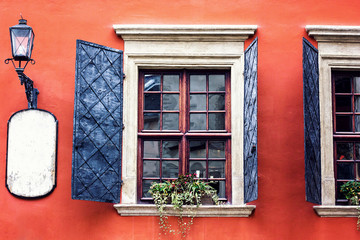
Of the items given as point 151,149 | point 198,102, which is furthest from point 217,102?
point 151,149

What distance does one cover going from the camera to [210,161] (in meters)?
6.07

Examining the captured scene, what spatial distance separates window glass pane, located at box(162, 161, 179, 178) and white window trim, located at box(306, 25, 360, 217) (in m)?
1.94

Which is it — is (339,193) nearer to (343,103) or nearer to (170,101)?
(343,103)

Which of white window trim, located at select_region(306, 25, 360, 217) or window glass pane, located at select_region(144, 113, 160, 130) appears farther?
window glass pane, located at select_region(144, 113, 160, 130)

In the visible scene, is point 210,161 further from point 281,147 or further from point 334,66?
point 334,66

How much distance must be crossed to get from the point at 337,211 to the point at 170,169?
2.24 metres

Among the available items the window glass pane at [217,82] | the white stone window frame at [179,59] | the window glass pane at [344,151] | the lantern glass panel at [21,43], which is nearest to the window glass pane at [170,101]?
the white stone window frame at [179,59]

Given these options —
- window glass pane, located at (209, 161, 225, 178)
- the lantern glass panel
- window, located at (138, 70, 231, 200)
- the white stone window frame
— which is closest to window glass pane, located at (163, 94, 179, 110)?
window, located at (138, 70, 231, 200)

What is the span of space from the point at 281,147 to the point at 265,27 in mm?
1645

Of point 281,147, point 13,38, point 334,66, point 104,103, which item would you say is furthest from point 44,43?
point 334,66

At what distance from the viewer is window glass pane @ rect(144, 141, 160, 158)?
6.09 metres

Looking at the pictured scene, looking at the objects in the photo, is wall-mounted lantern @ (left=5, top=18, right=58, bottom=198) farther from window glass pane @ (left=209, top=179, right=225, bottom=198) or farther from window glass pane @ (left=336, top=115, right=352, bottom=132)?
window glass pane @ (left=336, top=115, right=352, bottom=132)

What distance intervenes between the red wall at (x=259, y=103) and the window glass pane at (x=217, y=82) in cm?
53

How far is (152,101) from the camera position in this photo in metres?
6.17
